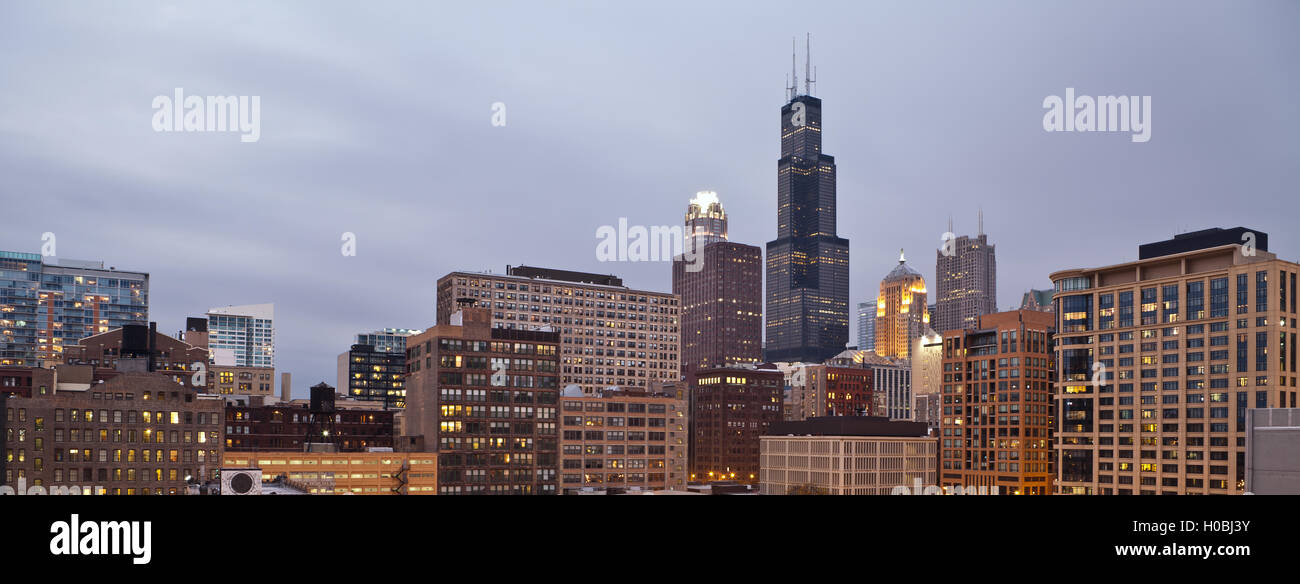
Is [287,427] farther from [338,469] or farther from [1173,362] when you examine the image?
[1173,362]

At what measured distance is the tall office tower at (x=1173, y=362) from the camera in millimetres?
149750

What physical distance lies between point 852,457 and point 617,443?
45.7 metres

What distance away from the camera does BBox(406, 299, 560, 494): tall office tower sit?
153500 mm

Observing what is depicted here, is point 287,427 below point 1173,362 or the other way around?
below

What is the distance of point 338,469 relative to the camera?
143 meters

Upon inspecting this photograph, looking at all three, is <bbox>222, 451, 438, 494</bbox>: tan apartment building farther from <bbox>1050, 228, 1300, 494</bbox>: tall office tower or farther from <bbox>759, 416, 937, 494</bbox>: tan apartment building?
<bbox>1050, 228, 1300, 494</bbox>: tall office tower

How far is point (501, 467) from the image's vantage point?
6230 inches

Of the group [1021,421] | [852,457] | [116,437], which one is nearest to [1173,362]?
[1021,421]

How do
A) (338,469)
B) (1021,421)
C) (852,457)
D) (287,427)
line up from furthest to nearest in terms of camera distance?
(1021,421)
(852,457)
(287,427)
(338,469)
